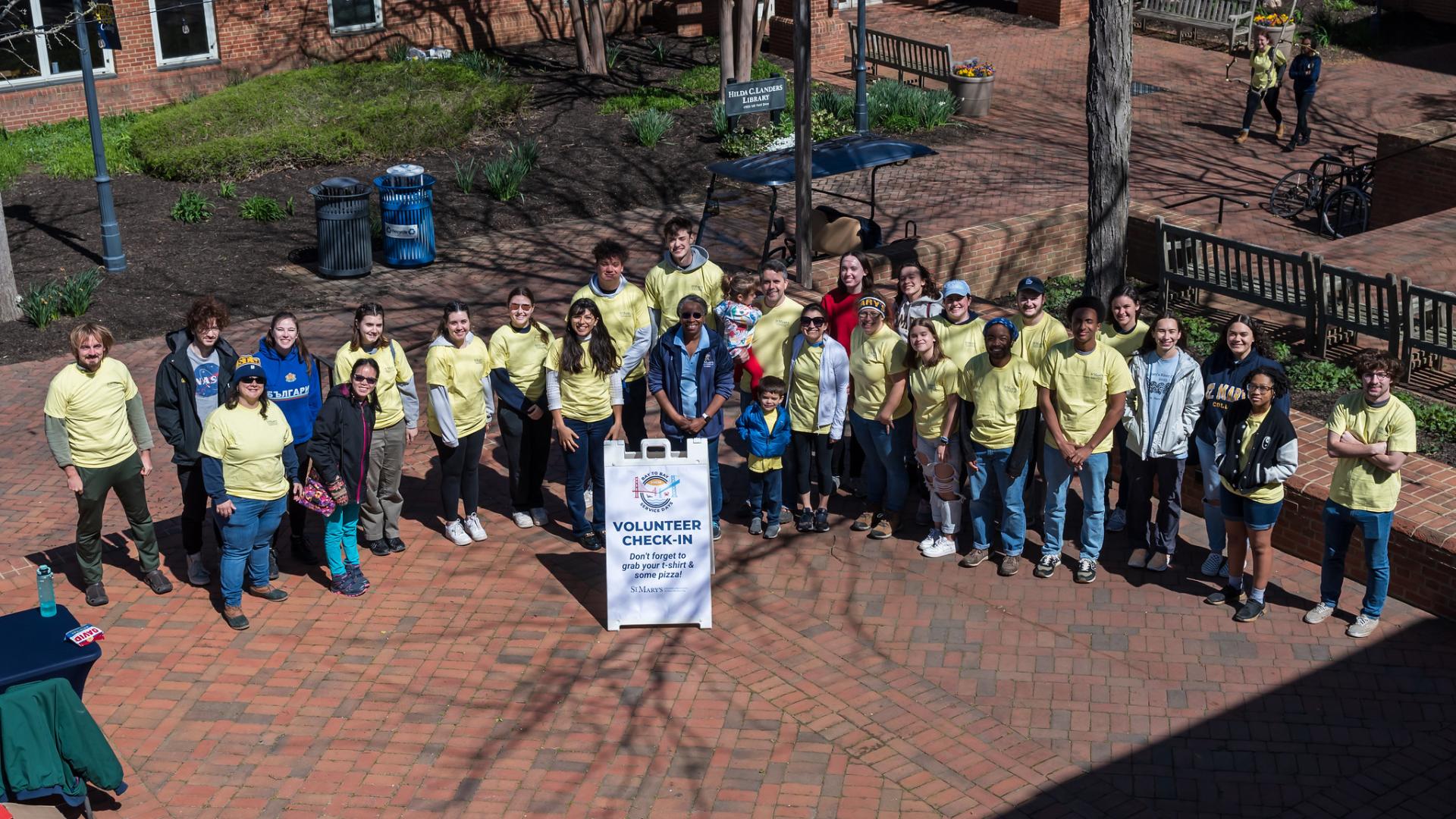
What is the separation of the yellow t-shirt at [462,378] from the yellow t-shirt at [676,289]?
133cm

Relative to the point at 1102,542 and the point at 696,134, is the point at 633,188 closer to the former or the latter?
the point at 696,134

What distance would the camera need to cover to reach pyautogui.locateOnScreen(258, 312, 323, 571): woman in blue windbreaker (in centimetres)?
901

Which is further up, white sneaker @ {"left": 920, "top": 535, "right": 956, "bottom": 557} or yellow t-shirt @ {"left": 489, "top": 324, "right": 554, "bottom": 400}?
yellow t-shirt @ {"left": 489, "top": 324, "right": 554, "bottom": 400}

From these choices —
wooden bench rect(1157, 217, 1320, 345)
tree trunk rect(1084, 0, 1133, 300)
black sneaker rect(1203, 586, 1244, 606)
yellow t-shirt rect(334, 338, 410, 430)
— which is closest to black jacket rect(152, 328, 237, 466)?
yellow t-shirt rect(334, 338, 410, 430)

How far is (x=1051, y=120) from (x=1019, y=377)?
1389 cm

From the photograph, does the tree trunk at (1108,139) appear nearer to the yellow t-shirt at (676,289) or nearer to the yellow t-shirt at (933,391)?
the yellow t-shirt at (676,289)

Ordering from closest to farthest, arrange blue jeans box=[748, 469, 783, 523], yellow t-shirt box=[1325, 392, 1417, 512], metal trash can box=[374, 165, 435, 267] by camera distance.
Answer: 1. yellow t-shirt box=[1325, 392, 1417, 512]
2. blue jeans box=[748, 469, 783, 523]
3. metal trash can box=[374, 165, 435, 267]

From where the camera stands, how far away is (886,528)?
997 cm

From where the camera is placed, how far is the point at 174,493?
35.2ft

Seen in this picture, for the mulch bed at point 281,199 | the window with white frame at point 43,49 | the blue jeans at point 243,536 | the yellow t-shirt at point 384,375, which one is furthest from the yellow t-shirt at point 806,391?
the window with white frame at point 43,49

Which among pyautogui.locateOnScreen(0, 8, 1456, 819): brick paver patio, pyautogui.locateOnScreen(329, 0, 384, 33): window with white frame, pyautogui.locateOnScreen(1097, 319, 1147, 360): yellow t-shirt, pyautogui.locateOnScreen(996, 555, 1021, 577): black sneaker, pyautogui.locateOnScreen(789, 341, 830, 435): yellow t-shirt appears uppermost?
pyautogui.locateOnScreen(329, 0, 384, 33): window with white frame

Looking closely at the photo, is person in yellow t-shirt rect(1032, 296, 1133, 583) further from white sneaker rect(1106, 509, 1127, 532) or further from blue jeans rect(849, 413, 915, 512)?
blue jeans rect(849, 413, 915, 512)

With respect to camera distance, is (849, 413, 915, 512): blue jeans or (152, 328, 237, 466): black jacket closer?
(152, 328, 237, 466): black jacket

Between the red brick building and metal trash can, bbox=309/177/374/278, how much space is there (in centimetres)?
694
